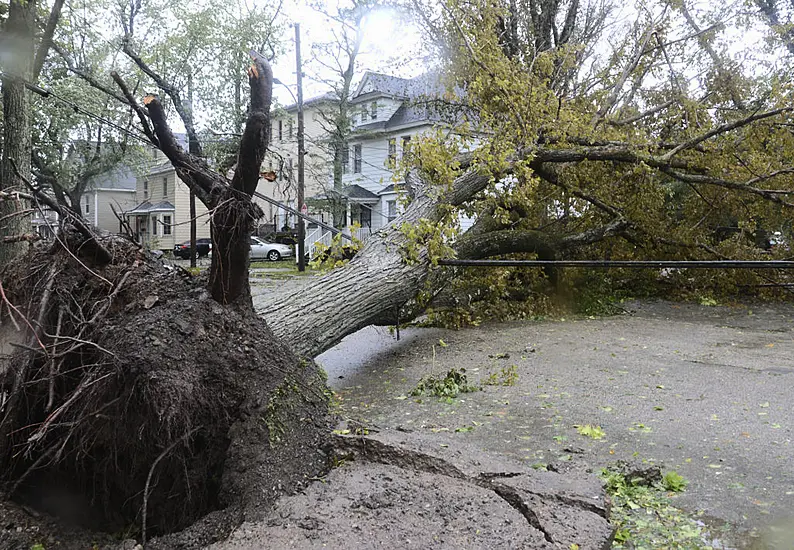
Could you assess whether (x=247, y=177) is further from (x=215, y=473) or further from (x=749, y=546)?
(x=749, y=546)

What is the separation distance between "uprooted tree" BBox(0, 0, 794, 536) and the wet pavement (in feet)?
2.25

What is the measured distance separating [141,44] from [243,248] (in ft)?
73.1

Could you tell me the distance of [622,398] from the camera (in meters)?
4.72

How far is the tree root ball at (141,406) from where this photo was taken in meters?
2.79

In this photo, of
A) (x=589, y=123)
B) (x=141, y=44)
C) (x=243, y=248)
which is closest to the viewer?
(x=243, y=248)

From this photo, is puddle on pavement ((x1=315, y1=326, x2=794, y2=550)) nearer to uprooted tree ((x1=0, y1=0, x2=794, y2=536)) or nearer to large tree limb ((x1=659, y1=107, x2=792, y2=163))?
uprooted tree ((x1=0, y1=0, x2=794, y2=536))

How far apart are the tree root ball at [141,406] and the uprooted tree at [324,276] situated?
11 mm

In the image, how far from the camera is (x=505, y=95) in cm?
748

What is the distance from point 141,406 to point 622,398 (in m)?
3.48

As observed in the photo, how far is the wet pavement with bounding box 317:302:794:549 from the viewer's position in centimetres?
318

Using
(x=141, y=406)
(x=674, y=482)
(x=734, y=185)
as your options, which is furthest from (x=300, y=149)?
(x=674, y=482)

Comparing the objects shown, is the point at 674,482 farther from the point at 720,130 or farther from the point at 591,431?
the point at 720,130

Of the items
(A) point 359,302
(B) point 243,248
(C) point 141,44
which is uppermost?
(C) point 141,44

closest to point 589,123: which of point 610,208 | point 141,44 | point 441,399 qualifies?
point 610,208
